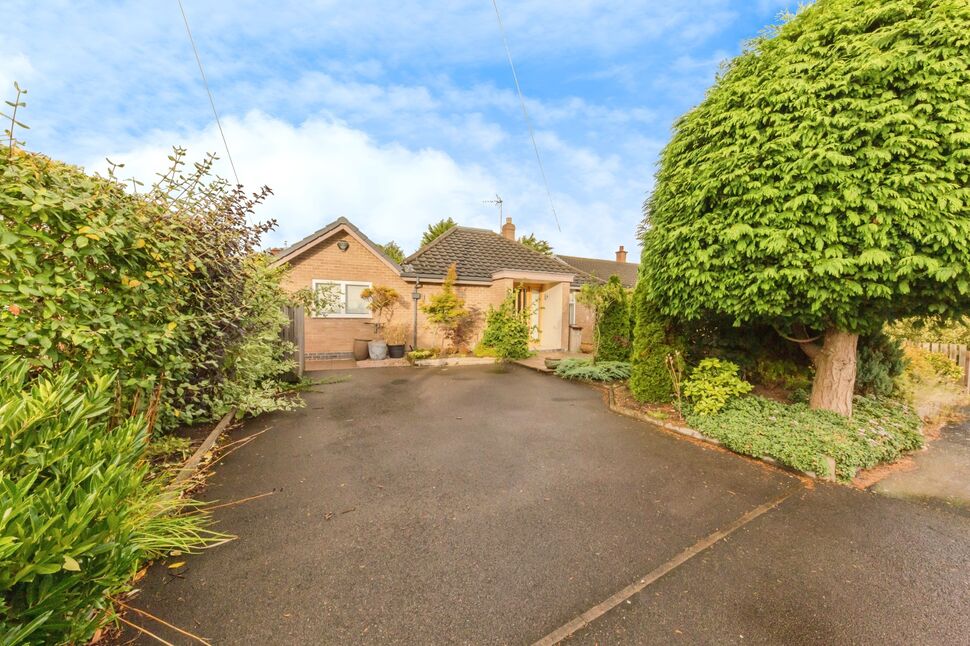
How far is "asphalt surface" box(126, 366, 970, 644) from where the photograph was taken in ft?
6.77

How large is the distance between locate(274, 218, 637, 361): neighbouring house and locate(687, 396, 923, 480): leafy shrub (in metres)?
8.47

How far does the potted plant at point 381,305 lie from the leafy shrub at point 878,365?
10.9 metres

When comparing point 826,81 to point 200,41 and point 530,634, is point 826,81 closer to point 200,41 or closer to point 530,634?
point 530,634

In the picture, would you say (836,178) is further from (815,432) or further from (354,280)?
(354,280)

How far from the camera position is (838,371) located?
5.02 metres

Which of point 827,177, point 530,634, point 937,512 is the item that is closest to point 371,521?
point 530,634

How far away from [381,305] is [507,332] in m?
4.40

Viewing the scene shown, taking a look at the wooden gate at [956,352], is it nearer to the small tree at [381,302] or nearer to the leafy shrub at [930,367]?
the leafy shrub at [930,367]

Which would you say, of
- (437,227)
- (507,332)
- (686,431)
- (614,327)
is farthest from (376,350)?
(437,227)

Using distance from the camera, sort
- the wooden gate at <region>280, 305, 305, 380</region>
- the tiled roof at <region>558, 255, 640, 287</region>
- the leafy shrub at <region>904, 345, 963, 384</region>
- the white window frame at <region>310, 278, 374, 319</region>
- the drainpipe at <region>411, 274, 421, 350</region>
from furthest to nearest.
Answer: the tiled roof at <region>558, 255, 640, 287</region>
the drainpipe at <region>411, 274, 421, 350</region>
the white window frame at <region>310, 278, 374, 319</region>
the wooden gate at <region>280, 305, 305, 380</region>
the leafy shrub at <region>904, 345, 963, 384</region>

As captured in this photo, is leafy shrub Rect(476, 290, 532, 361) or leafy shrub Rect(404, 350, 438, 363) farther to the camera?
leafy shrub Rect(476, 290, 532, 361)

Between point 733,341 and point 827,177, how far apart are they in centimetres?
308

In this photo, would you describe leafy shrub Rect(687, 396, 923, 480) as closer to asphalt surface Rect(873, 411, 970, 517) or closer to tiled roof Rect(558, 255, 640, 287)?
asphalt surface Rect(873, 411, 970, 517)

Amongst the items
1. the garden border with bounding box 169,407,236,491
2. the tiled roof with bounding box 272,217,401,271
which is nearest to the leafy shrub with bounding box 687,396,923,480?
the garden border with bounding box 169,407,236,491
